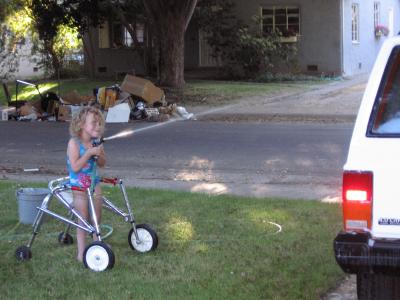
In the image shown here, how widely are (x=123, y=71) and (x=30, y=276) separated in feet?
85.6

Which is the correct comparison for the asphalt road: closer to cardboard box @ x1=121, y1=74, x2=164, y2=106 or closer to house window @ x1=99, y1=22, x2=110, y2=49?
cardboard box @ x1=121, y1=74, x2=164, y2=106

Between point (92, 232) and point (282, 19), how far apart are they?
2455cm

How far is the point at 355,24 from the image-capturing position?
30.6 metres

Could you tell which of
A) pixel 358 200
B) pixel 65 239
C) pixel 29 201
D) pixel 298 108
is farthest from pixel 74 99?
pixel 358 200

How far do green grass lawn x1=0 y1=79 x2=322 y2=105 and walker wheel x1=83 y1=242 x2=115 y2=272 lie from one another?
48.6 feet

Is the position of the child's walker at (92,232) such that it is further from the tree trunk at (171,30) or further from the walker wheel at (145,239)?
the tree trunk at (171,30)

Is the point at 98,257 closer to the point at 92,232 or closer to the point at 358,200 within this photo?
the point at 92,232

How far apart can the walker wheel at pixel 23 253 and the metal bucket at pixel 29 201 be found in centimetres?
88

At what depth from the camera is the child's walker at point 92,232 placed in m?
5.32

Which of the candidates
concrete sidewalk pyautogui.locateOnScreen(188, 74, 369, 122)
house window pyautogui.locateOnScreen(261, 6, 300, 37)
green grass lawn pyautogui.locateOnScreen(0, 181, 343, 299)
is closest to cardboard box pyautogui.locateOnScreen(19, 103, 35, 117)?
concrete sidewalk pyautogui.locateOnScreen(188, 74, 369, 122)

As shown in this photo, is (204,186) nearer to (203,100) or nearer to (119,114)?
(119,114)

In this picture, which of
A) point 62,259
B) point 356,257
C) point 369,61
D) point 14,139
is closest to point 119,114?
point 14,139

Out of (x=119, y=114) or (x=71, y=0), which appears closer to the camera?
(x=119, y=114)

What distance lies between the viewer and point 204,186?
9000mm
